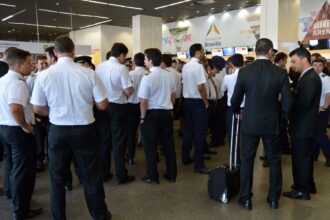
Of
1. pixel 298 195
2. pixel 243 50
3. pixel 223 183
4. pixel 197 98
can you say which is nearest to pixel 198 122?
pixel 197 98

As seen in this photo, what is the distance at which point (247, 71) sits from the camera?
2779 mm

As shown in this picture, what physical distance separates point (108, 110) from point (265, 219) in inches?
78.6

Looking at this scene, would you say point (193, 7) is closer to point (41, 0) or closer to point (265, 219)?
point (41, 0)

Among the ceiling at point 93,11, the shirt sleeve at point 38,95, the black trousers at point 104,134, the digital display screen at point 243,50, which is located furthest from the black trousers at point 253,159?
the digital display screen at point 243,50

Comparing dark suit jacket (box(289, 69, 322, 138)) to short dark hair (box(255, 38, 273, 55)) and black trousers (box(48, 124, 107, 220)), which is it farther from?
black trousers (box(48, 124, 107, 220))

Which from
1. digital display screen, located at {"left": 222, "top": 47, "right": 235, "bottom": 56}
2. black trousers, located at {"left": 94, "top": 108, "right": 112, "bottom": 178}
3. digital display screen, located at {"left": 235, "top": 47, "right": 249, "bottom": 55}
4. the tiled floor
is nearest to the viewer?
the tiled floor

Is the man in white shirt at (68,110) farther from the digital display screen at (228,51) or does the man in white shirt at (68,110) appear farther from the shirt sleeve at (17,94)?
the digital display screen at (228,51)

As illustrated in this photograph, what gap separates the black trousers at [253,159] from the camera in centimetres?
287

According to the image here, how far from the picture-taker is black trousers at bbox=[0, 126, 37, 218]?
8.91 feet

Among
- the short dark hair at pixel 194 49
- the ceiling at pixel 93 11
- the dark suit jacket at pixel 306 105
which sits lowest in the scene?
the dark suit jacket at pixel 306 105

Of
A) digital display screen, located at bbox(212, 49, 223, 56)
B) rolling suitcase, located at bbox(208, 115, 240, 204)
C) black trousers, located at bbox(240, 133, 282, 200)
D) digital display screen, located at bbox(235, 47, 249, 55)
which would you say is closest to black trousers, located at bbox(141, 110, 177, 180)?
rolling suitcase, located at bbox(208, 115, 240, 204)

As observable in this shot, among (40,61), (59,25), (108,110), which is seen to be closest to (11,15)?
(59,25)

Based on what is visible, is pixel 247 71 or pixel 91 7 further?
pixel 91 7

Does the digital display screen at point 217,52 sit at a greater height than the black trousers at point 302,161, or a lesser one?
greater
